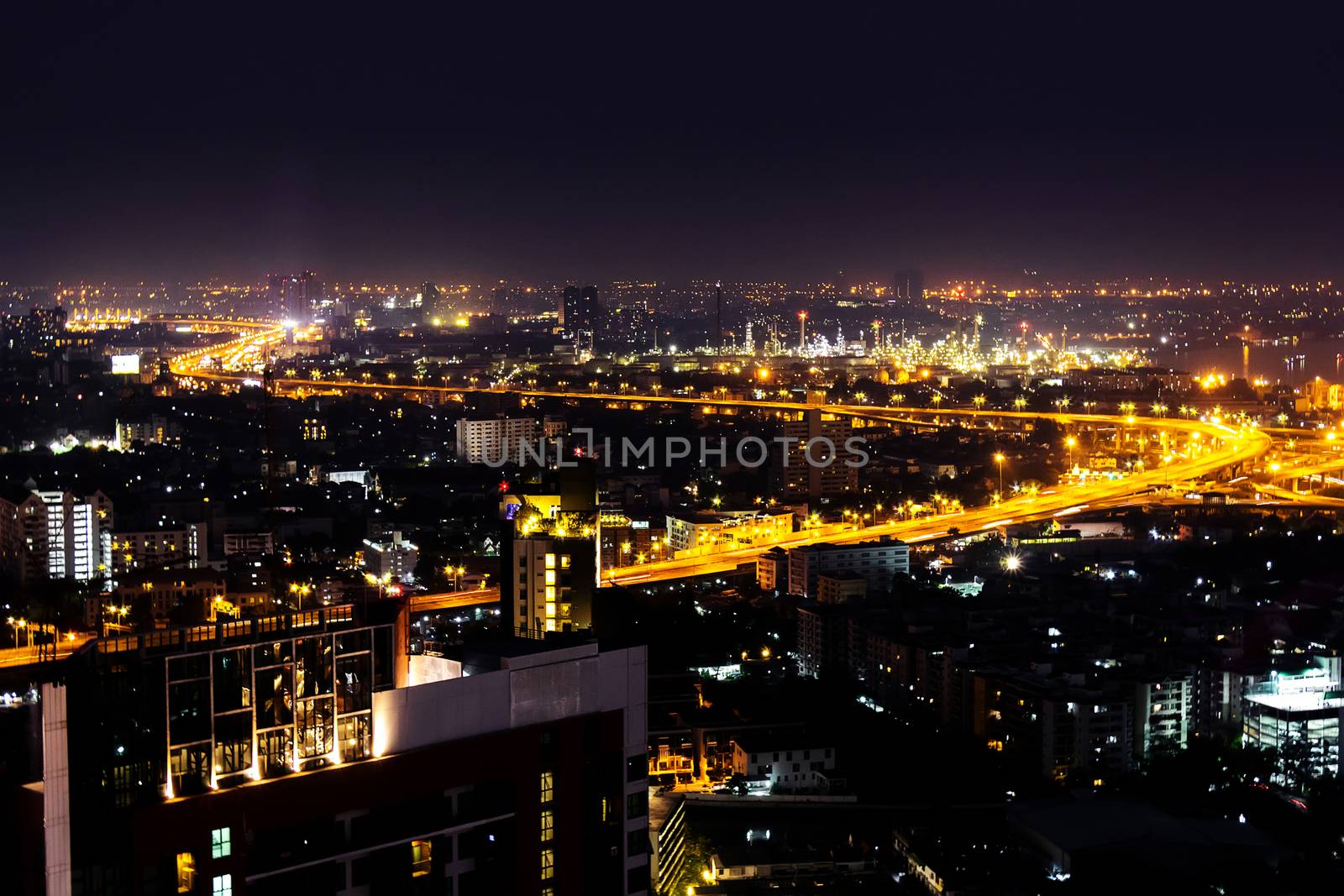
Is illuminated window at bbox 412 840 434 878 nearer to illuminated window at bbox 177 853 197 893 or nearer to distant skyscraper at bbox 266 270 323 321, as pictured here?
illuminated window at bbox 177 853 197 893

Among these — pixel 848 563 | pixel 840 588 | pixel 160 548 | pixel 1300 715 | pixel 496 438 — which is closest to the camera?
pixel 1300 715

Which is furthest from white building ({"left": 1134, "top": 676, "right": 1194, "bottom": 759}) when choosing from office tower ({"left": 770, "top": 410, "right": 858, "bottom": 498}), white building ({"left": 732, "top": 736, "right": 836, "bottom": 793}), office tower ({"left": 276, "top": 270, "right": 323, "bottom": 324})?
office tower ({"left": 276, "top": 270, "right": 323, "bottom": 324})

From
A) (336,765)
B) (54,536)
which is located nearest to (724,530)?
(54,536)

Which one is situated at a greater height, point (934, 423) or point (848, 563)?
point (934, 423)

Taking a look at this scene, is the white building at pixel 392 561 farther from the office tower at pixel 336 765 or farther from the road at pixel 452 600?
the office tower at pixel 336 765

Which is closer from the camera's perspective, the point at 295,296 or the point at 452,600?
the point at 452,600

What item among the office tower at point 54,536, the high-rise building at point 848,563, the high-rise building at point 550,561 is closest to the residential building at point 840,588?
the high-rise building at point 848,563

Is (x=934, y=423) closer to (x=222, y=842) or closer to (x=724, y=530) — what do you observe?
(x=724, y=530)
